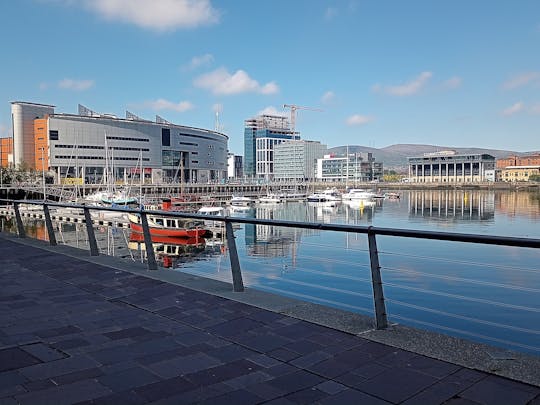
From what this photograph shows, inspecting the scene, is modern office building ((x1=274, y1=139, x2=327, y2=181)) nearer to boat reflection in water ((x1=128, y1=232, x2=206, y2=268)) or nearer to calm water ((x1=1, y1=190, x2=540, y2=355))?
boat reflection in water ((x1=128, y1=232, x2=206, y2=268))

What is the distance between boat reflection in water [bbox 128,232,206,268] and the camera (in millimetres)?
28531

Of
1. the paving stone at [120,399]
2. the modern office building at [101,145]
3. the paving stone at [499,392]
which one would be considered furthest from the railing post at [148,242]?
the modern office building at [101,145]

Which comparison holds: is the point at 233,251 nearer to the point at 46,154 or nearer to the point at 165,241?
the point at 165,241

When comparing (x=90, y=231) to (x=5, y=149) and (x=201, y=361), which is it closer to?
(x=201, y=361)

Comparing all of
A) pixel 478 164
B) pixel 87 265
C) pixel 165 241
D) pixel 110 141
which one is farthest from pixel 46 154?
pixel 478 164

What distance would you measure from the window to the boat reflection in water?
331 feet

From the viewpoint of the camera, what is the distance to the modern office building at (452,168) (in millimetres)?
162750

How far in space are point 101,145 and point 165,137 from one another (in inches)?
767

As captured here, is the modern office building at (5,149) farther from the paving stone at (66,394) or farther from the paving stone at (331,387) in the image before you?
the paving stone at (331,387)

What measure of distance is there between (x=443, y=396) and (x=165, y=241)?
3447 centimetres

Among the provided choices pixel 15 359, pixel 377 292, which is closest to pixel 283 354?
pixel 377 292

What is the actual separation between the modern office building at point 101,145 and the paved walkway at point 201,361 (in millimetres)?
106981

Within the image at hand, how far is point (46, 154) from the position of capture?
117 metres

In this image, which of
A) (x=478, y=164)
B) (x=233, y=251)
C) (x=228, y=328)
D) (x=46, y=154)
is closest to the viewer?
(x=228, y=328)
